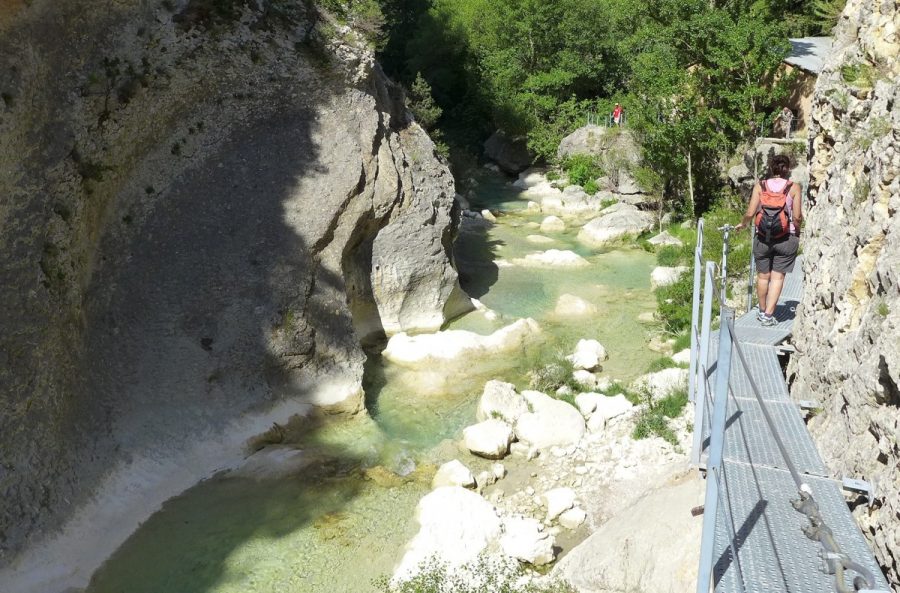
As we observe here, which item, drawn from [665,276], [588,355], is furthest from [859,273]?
[665,276]

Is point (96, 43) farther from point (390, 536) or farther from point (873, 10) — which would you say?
point (873, 10)

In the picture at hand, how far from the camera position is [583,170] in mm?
30016

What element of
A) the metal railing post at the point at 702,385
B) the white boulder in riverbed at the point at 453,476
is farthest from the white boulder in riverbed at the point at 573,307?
the metal railing post at the point at 702,385

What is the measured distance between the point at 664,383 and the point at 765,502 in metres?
7.16

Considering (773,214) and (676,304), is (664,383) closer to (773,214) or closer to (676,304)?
(676,304)

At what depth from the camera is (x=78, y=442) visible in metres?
9.72

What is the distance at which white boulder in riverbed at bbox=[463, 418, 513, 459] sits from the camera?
36.2 ft

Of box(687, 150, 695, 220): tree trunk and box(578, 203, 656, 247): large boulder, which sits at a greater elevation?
box(687, 150, 695, 220): tree trunk

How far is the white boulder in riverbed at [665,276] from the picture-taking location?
17953 millimetres

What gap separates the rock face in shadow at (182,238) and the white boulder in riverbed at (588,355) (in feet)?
11.6

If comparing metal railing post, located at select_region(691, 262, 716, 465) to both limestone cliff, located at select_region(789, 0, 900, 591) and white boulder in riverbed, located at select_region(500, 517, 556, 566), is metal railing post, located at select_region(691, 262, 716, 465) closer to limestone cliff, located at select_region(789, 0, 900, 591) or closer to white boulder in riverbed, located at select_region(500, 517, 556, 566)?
limestone cliff, located at select_region(789, 0, 900, 591)

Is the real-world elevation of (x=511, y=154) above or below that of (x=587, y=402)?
above

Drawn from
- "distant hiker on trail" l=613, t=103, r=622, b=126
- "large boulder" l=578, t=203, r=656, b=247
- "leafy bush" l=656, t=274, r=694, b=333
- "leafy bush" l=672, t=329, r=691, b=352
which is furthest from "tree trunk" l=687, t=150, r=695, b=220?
"leafy bush" l=672, t=329, r=691, b=352

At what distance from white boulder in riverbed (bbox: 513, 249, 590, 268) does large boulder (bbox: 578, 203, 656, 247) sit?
7.15ft
